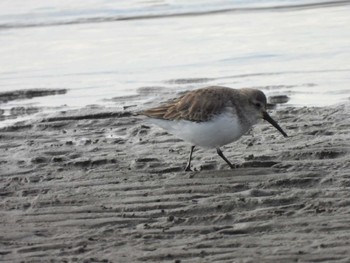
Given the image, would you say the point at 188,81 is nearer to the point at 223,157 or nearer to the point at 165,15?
the point at 223,157

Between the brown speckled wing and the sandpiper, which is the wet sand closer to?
the sandpiper

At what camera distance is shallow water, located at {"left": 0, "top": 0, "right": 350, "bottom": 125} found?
12930mm

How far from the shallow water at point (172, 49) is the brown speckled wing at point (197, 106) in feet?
8.74

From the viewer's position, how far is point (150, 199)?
7.68 m

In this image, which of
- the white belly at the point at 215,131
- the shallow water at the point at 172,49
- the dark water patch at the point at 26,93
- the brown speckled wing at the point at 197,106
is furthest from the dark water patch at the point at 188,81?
the white belly at the point at 215,131

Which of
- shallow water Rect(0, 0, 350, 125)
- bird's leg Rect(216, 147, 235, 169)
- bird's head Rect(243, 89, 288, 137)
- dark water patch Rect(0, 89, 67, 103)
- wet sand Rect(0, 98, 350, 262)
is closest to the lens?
wet sand Rect(0, 98, 350, 262)

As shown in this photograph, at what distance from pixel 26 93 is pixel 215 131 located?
16.9ft

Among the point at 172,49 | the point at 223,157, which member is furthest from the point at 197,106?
the point at 172,49

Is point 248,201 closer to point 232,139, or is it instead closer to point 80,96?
point 232,139

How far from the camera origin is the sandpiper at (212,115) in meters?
8.75

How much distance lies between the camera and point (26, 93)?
13172mm

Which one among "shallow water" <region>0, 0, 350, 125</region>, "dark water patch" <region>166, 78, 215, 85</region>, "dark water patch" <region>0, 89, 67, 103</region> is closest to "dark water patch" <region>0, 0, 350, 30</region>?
"shallow water" <region>0, 0, 350, 125</region>

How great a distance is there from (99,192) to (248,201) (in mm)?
1453

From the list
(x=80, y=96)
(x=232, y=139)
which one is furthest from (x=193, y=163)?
(x=80, y=96)
